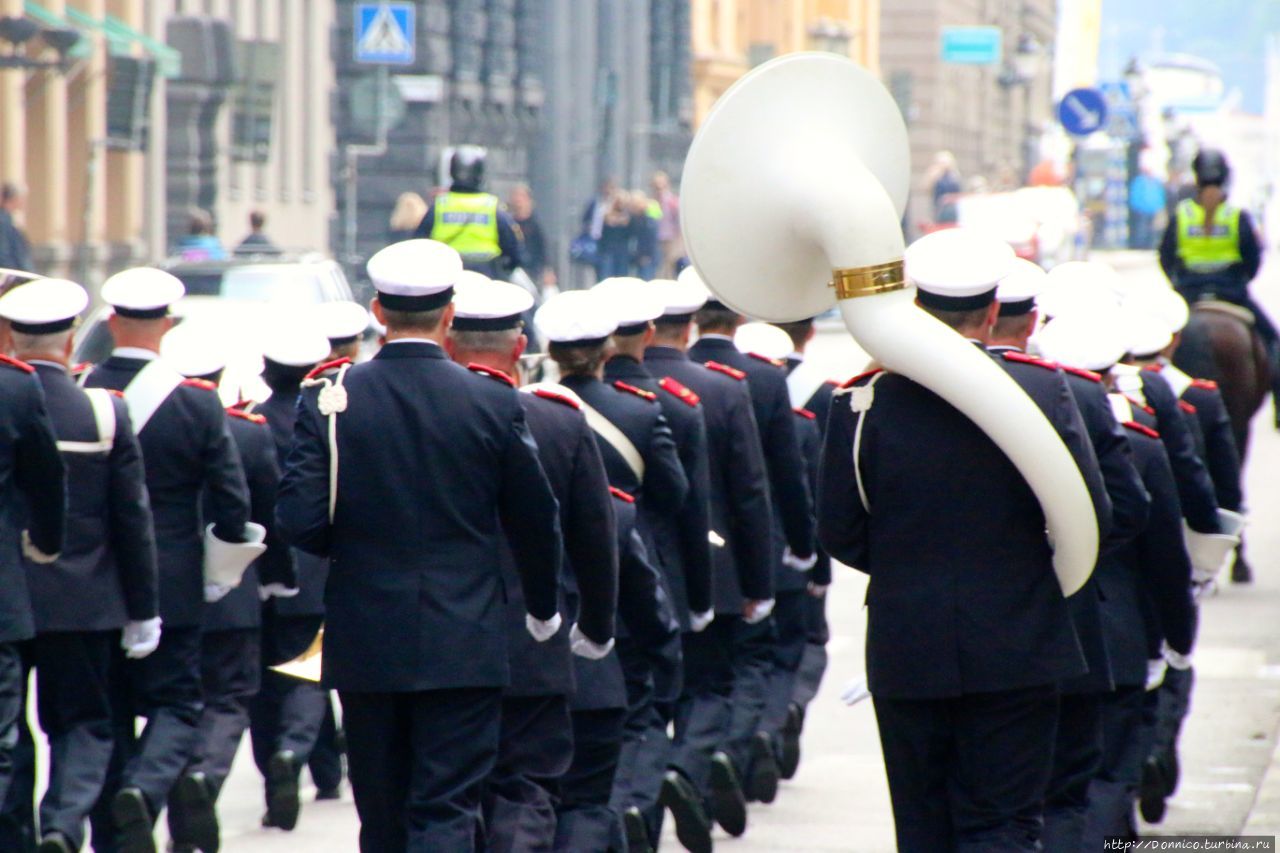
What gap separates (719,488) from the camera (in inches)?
325

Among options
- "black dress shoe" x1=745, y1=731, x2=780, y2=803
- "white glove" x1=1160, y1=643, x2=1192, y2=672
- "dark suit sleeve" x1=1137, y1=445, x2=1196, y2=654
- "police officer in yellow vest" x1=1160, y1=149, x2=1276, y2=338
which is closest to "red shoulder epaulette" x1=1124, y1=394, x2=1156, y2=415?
"dark suit sleeve" x1=1137, y1=445, x2=1196, y2=654

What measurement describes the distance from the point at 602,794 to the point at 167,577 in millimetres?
1695

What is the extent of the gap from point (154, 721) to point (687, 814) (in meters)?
1.55

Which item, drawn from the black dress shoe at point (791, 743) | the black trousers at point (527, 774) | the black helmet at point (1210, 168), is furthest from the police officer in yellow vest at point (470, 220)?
the black trousers at point (527, 774)

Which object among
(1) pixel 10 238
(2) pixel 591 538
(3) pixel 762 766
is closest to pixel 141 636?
(2) pixel 591 538

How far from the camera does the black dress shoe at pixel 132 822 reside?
7.38 m

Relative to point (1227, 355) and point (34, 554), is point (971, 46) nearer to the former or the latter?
point (1227, 355)

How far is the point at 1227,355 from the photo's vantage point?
13773 mm

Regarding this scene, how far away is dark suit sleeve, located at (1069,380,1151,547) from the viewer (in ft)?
20.5

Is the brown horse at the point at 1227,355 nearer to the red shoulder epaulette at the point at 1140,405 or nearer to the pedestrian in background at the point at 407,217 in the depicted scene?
the red shoulder epaulette at the point at 1140,405

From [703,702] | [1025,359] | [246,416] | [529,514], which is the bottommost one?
[703,702]

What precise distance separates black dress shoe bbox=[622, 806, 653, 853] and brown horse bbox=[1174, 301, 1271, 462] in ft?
22.7

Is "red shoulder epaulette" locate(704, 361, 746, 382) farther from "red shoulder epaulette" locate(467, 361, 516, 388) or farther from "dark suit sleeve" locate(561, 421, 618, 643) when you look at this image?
"red shoulder epaulette" locate(467, 361, 516, 388)

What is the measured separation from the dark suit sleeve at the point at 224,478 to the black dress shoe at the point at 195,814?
0.72 m
